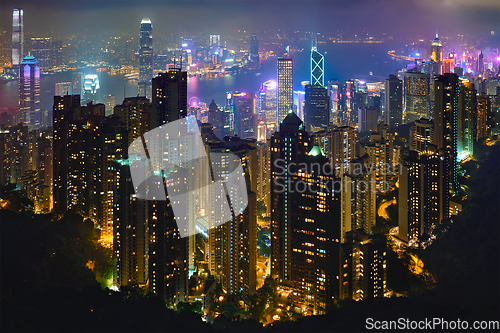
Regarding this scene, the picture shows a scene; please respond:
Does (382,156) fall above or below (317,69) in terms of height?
below


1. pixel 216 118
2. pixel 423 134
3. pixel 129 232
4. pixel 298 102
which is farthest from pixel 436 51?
pixel 129 232

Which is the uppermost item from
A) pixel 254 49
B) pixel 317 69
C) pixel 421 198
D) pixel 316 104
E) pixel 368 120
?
pixel 254 49

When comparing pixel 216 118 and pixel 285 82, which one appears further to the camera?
pixel 285 82

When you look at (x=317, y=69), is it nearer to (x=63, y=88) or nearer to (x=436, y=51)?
(x=436, y=51)

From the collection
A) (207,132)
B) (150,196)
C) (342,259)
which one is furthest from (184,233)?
(207,132)

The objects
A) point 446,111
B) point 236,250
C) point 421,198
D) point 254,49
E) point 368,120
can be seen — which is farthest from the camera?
point 368,120

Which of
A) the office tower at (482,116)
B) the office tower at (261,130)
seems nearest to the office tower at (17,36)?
the office tower at (261,130)
